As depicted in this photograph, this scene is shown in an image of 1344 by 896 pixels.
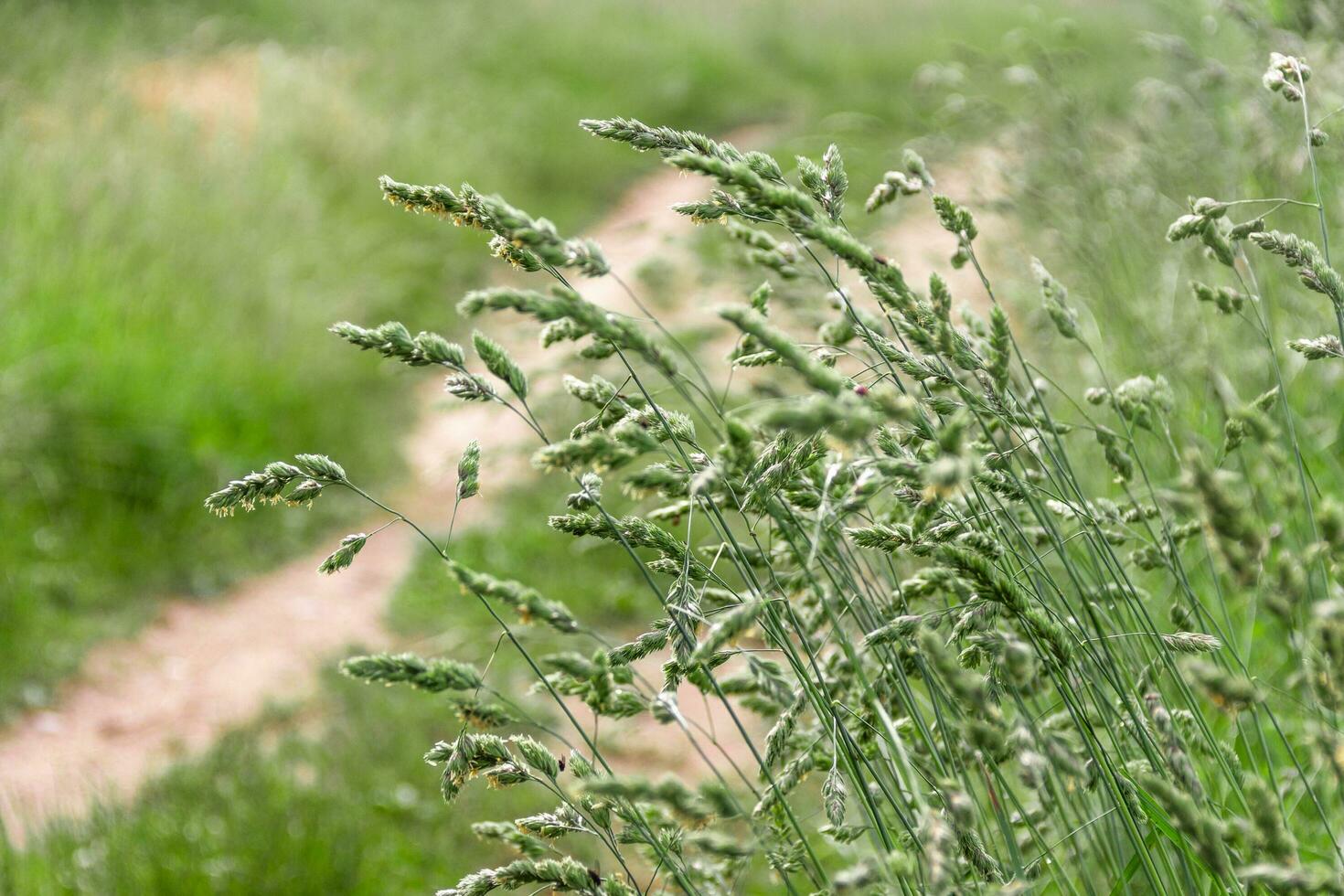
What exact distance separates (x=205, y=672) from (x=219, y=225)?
3.92m

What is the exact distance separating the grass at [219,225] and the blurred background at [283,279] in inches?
1.0

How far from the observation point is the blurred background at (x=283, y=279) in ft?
12.3

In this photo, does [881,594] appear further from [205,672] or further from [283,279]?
[283,279]

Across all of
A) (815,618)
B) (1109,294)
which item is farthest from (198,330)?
(815,618)

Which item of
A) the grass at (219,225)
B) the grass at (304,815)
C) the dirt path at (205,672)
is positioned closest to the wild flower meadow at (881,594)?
the grass at (304,815)

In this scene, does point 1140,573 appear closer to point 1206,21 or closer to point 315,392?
point 1206,21

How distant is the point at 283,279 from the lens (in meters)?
7.64

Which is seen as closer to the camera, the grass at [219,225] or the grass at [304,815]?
the grass at [304,815]

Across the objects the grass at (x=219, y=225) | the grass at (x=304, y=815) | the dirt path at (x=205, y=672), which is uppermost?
the grass at (x=219, y=225)

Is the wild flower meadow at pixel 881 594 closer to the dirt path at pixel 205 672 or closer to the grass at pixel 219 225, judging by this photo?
the dirt path at pixel 205 672

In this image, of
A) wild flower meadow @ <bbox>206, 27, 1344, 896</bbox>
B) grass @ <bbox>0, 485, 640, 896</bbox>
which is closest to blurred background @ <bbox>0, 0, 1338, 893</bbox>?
grass @ <bbox>0, 485, 640, 896</bbox>

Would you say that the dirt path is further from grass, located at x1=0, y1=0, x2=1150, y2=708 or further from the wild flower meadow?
the wild flower meadow

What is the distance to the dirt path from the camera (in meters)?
4.30

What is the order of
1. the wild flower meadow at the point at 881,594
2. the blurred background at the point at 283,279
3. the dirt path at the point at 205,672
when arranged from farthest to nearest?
the dirt path at the point at 205,672 → the blurred background at the point at 283,279 → the wild flower meadow at the point at 881,594
